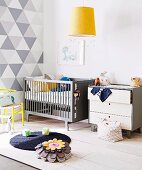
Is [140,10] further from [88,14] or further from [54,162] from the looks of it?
[54,162]

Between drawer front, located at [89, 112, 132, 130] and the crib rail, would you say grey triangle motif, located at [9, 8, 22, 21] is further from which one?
drawer front, located at [89, 112, 132, 130]

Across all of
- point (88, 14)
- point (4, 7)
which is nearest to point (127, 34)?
point (88, 14)

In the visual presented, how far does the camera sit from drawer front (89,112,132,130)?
3.70 m

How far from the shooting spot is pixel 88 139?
3611 millimetres

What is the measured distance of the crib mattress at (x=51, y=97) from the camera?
162 inches

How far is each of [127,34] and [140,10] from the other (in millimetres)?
386

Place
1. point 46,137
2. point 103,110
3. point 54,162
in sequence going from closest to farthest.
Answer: point 54,162, point 46,137, point 103,110

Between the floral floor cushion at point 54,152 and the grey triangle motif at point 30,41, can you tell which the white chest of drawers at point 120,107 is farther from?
the grey triangle motif at point 30,41

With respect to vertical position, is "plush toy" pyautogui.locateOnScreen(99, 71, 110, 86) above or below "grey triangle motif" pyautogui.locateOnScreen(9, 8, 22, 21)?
below

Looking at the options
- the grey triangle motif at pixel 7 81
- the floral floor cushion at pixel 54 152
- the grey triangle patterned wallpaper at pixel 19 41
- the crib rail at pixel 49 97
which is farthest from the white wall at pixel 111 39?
the floral floor cushion at pixel 54 152

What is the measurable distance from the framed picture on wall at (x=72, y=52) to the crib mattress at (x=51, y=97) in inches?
30.9

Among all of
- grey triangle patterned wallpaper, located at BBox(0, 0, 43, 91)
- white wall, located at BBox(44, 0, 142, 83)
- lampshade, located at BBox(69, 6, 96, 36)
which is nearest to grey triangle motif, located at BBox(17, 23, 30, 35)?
grey triangle patterned wallpaper, located at BBox(0, 0, 43, 91)

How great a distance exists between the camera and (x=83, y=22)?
396cm

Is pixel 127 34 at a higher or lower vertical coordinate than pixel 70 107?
higher
